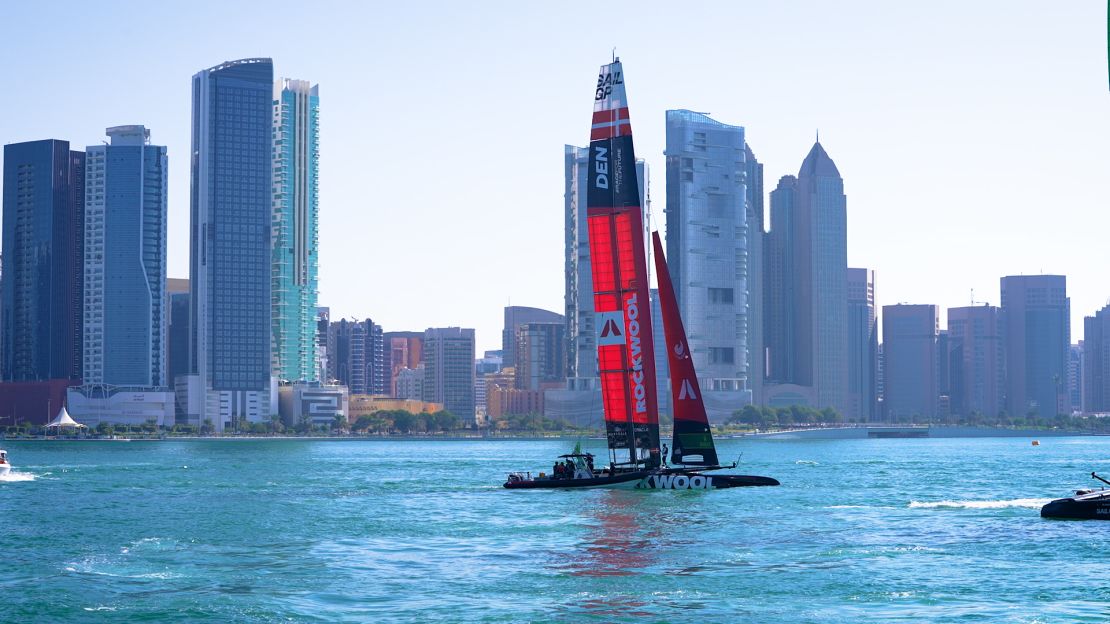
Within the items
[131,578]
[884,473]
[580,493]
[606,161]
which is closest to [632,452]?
[580,493]

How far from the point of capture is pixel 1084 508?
75312 millimetres

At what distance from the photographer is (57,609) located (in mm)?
48594

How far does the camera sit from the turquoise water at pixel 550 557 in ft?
159

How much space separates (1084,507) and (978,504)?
15151mm

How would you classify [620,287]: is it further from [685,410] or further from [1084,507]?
[1084,507]

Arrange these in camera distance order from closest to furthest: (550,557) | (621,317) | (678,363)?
(550,557) < (621,317) < (678,363)

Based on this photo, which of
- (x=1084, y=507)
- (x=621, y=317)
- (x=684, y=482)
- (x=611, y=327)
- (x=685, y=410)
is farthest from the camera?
(x=685, y=410)

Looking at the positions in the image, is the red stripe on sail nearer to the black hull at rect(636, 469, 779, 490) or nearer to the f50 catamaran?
the f50 catamaran

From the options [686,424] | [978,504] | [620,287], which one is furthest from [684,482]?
[978,504]

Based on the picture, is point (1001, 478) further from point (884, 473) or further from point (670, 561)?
point (670, 561)

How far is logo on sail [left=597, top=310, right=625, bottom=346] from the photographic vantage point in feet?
310

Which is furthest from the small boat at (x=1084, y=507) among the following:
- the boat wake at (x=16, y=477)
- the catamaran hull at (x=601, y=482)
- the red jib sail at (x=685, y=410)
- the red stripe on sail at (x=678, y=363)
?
the boat wake at (x=16, y=477)

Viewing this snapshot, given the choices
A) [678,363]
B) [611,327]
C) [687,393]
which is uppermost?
[611,327]

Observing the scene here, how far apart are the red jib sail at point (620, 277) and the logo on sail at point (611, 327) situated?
0.06 m
